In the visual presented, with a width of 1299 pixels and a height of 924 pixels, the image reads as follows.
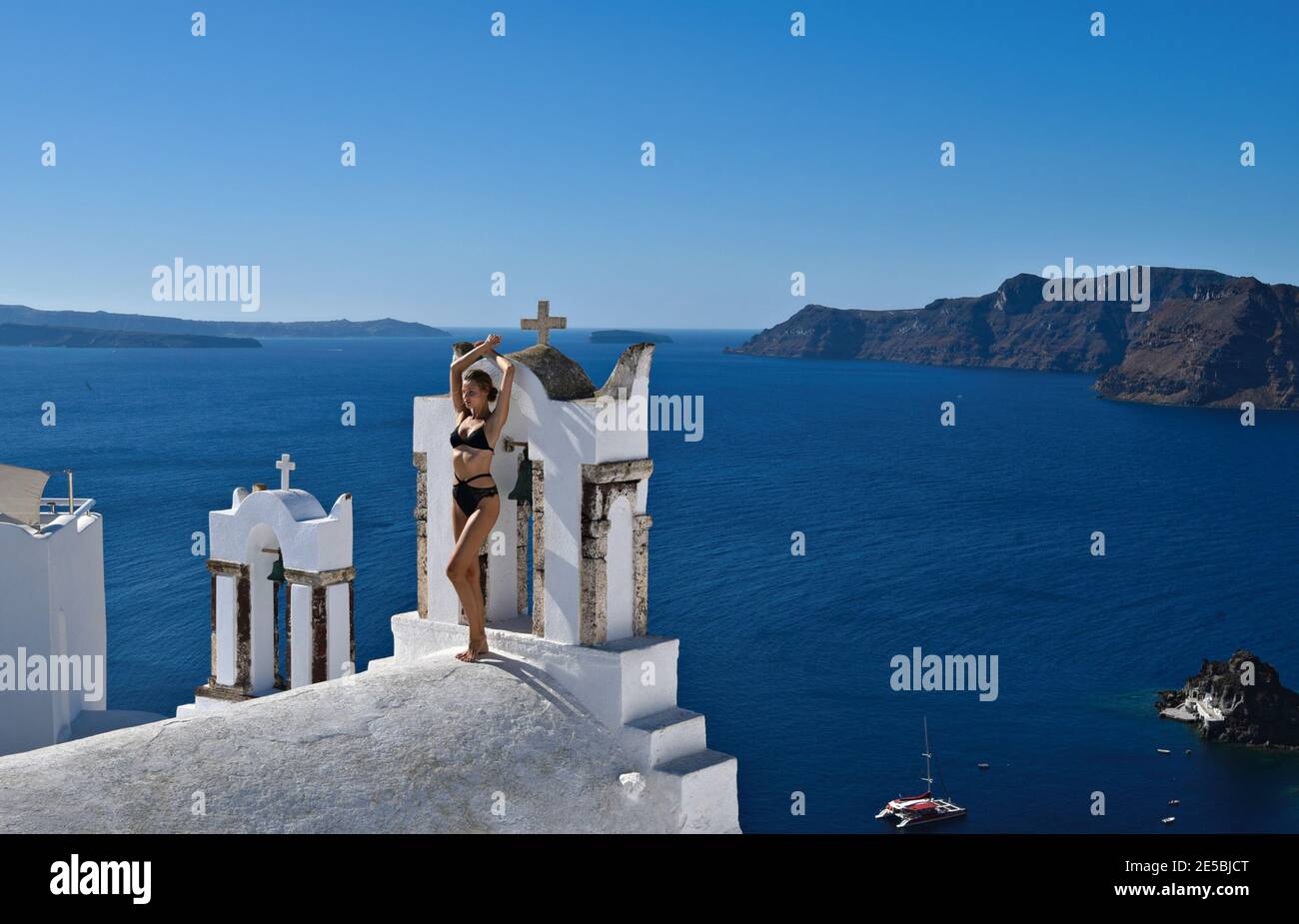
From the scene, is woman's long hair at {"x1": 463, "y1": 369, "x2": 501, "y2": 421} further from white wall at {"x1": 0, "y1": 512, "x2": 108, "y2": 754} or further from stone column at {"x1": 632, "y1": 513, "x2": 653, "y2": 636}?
white wall at {"x1": 0, "y1": 512, "x2": 108, "y2": 754}

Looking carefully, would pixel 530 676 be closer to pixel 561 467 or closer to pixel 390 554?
pixel 561 467

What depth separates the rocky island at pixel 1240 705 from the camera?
61812 millimetres

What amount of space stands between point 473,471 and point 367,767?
3.24 m

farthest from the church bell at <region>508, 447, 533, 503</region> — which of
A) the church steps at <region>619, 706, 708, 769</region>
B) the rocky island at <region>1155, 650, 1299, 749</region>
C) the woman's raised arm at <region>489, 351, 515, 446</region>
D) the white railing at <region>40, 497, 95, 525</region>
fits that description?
the rocky island at <region>1155, 650, 1299, 749</region>

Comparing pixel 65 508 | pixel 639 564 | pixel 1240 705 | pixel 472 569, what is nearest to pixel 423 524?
pixel 472 569

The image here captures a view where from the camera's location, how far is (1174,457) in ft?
468

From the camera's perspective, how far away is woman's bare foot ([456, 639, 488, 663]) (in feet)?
40.9

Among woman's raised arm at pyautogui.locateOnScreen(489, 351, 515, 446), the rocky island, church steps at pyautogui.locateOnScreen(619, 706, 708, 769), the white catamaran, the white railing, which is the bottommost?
the white catamaran

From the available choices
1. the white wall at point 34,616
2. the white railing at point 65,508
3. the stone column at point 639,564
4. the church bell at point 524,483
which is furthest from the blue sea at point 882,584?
the church bell at point 524,483

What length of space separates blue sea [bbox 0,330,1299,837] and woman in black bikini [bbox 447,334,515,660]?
125 ft

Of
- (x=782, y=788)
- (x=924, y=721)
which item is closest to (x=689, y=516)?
(x=924, y=721)

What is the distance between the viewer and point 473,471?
12.6 m

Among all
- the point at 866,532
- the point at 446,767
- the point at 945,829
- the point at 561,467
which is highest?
the point at 561,467
